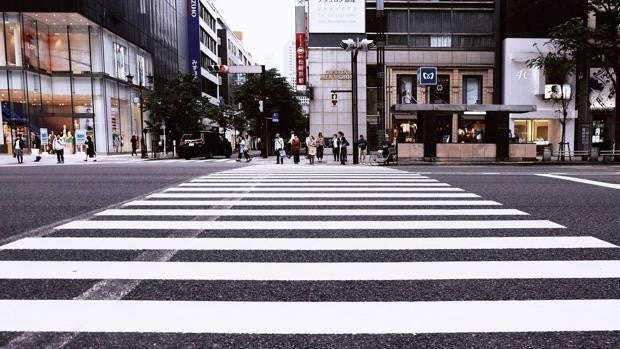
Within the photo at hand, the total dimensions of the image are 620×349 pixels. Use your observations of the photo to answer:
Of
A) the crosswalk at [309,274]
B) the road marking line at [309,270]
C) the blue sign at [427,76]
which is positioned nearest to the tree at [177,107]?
the blue sign at [427,76]

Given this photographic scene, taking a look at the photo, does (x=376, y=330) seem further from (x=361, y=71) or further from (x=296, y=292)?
(x=361, y=71)

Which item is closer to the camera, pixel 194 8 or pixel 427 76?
pixel 427 76

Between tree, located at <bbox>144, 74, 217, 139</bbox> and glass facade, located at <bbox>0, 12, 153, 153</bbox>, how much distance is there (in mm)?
4428

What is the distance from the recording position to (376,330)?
2783mm

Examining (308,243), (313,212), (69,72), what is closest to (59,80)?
(69,72)

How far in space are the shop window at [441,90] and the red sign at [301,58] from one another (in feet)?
35.1

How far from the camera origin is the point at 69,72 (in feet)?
115

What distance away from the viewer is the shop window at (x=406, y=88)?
34.8 meters

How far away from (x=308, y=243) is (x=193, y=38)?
6127 centimetres

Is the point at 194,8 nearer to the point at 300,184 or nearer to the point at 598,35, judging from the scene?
the point at 598,35

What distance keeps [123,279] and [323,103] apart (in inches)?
1257

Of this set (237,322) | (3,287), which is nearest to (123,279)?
(3,287)

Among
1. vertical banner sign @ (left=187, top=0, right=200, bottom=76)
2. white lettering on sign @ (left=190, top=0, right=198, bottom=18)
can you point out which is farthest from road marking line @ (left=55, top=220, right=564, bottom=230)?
white lettering on sign @ (left=190, top=0, right=198, bottom=18)

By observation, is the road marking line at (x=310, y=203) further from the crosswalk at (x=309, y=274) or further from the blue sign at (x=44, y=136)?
the blue sign at (x=44, y=136)
